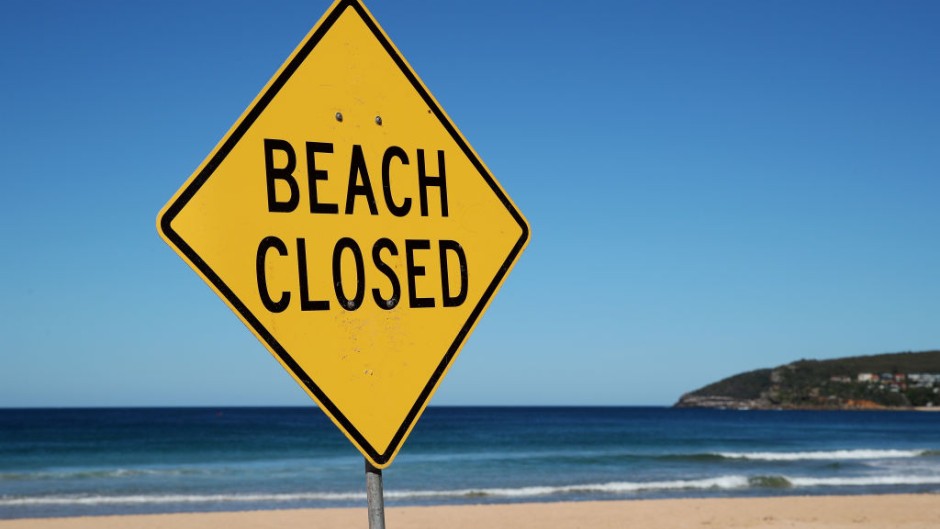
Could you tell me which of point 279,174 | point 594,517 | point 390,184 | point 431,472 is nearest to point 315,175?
point 279,174

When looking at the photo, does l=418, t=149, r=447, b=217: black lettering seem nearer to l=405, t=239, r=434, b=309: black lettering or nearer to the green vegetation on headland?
l=405, t=239, r=434, b=309: black lettering

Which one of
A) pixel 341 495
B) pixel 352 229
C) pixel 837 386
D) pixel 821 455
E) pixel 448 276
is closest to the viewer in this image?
pixel 352 229

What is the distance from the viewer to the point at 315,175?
2.00 metres

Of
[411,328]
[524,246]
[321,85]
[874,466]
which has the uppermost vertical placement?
[321,85]

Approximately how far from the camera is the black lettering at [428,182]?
7.04ft

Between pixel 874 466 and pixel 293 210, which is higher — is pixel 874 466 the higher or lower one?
the lower one

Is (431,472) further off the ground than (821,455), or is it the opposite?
(431,472)

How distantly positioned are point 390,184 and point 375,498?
0.69 metres

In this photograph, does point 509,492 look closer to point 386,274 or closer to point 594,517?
point 594,517

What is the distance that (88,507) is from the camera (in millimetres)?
21875

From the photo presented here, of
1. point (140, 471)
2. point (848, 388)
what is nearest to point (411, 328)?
point (140, 471)

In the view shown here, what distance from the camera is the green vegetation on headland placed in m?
134

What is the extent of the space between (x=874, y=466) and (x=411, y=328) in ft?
112

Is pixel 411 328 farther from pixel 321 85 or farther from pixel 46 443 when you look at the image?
pixel 46 443
